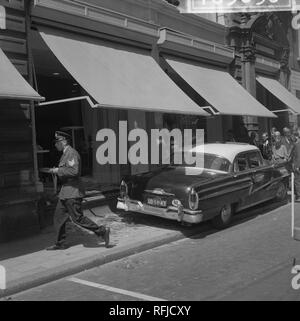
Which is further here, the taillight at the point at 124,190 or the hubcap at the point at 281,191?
the hubcap at the point at 281,191

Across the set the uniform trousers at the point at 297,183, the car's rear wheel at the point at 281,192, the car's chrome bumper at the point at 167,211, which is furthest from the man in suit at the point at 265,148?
the car's chrome bumper at the point at 167,211

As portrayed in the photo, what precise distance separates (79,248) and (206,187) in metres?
2.57

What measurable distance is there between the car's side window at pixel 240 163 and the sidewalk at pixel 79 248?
1464 millimetres

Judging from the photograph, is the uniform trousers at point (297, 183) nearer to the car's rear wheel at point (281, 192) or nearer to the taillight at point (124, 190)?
the car's rear wheel at point (281, 192)

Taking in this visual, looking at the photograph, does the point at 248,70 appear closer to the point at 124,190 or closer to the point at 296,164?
the point at 296,164

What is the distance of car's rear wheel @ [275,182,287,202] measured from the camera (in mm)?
12031

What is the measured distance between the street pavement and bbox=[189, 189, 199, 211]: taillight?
0.63m

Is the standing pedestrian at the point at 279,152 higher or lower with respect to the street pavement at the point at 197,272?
higher

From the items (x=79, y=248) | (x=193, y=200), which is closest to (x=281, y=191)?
(x=193, y=200)

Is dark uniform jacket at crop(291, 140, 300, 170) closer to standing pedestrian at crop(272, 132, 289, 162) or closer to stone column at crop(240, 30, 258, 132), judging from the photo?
standing pedestrian at crop(272, 132, 289, 162)

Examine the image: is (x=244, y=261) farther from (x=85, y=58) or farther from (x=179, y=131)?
(x=179, y=131)

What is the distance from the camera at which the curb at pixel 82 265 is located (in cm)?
634

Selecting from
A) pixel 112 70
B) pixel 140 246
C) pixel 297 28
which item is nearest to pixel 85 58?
pixel 112 70

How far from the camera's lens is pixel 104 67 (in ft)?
34.7
